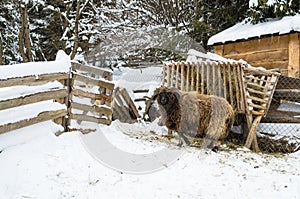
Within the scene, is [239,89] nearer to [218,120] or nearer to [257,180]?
[218,120]

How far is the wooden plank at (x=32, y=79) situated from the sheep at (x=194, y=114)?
1919 millimetres

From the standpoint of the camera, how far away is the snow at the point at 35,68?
4.46 metres

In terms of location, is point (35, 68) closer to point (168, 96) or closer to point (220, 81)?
point (168, 96)

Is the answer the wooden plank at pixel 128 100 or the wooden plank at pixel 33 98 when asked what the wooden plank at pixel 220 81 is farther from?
the wooden plank at pixel 33 98

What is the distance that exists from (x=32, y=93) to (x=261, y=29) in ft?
24.9

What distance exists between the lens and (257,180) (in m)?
4.53

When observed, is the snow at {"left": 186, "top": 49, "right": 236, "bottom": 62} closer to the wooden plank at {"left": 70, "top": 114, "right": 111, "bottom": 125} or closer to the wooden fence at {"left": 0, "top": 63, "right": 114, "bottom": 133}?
the wooden fence at {"left": 0, "top": 63, "right": 114, "bottom": 133}

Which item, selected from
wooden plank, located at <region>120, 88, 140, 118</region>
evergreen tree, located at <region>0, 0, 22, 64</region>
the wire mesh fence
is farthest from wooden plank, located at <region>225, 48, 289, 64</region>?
evergreen tree, located at <region>0, 0, 22, 64</region>

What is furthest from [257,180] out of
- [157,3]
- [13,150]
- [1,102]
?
[157,3]

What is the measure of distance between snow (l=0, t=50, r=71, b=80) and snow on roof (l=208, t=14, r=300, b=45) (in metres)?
6.46

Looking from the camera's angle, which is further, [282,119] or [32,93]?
[282,119]

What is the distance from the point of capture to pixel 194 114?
6027mm

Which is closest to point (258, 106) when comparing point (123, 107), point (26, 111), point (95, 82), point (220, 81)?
point (220, 81)

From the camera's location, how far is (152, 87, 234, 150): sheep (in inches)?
237
